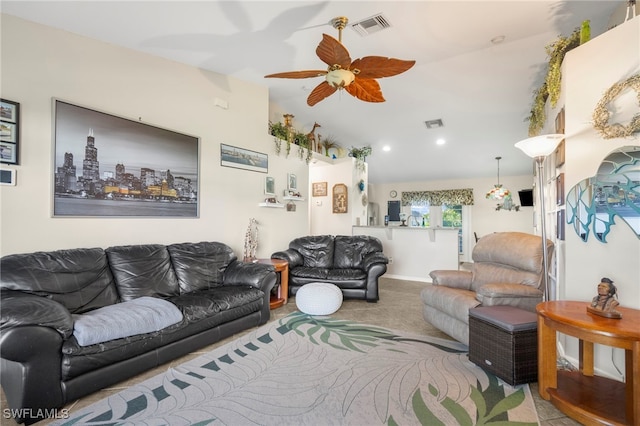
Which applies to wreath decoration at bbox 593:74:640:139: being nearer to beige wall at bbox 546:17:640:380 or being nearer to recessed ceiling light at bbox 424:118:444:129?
beige wall at bbox 546:17:640:380

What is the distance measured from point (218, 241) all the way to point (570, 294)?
3.77m

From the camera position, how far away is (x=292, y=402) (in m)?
1.93

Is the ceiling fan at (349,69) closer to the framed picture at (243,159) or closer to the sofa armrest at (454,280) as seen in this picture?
the framed picture at (243,159)

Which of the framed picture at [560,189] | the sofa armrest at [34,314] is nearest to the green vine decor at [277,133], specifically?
the sofa armrest at [34,314]

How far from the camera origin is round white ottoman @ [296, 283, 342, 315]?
140 inches

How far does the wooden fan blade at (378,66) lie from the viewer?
2.35m

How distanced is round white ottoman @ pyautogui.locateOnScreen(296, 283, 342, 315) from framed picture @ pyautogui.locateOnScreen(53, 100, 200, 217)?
1.76 meters

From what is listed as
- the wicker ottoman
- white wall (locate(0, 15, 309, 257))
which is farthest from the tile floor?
white wall (locate(0, 15, 309, 257))

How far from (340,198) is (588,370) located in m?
5.22

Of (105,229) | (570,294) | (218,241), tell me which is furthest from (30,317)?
(570,294)

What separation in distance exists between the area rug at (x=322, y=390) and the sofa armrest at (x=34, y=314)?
21.4 inches

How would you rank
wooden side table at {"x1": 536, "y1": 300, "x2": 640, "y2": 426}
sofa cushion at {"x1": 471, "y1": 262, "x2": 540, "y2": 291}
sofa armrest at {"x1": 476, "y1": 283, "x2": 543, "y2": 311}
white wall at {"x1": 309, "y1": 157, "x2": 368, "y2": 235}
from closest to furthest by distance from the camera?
1. wooden side table at {"x1": 536, "y1": 300, "x2": 640, "y2": 426}
2. sofa armrest at {"x1": 476, "y1": 283, "x2": 543, "y2": 311}
3. sofa cushion at {"x1": 471, "y1": 262, "x2": 540, "y2": 291}
4. white wall at {"x1": 309, "y1": 157, "x2": 368, "y2": 235}

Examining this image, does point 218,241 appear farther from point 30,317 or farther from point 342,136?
A: point 342,136

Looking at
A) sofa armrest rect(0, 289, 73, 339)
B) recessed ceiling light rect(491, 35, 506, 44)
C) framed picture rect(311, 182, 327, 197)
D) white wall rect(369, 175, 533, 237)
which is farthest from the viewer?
white wall rect(369, 175, 533, 237)
